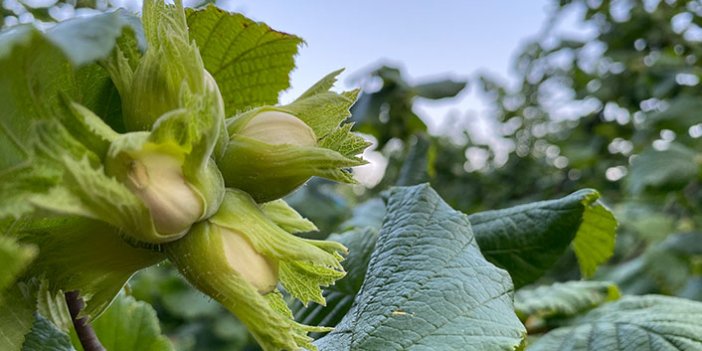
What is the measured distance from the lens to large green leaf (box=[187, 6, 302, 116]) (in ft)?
2.00

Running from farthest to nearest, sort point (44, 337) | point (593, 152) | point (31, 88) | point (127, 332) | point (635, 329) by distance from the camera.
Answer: point (593, 152), point (635, 329), point (127, 332), point (44, 337), point (31, 88)

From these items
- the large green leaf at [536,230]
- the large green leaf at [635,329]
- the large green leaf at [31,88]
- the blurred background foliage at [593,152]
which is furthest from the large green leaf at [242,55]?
the blurred background foliage at [593,152]

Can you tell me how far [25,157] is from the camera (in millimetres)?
415

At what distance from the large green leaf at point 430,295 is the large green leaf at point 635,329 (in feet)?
0.95

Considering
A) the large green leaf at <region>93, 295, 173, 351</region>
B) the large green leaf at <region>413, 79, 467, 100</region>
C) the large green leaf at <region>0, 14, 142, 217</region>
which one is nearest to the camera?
the large green leaf at <region>0, 14, 142, 217</region>

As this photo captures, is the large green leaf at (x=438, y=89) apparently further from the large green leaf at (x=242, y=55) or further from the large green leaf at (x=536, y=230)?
the large green leaf at (x=242, y=55)

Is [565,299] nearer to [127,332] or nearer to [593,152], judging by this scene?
[127,332]

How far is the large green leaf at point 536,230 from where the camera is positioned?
0.80m

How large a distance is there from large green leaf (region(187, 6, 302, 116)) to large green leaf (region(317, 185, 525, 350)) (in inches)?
7.4

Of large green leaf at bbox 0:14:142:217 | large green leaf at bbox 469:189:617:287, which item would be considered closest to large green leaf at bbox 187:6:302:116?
large green leaf at bbox 0:14:142:217

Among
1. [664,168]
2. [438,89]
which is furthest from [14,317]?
[664,168]

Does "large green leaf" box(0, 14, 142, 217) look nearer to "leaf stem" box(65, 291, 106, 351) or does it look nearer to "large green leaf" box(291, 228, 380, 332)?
"leaf stem" box(65, 291, 106, 351)

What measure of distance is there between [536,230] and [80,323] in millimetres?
505

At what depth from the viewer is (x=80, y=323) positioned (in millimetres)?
553
